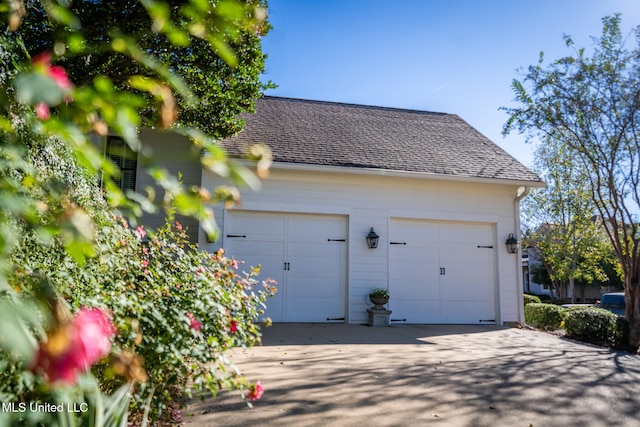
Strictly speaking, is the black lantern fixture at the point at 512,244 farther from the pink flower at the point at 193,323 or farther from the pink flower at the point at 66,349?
the pink flower at the point at 66,349

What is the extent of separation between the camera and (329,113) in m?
12.6

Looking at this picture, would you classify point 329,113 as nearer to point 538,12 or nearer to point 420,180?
point 420,180

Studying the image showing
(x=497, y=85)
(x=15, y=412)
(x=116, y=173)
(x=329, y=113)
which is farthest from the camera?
(x=329, y=113)

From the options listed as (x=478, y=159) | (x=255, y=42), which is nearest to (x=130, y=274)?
(x=255, y=42)

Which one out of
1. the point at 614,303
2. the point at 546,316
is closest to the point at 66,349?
the point at 546,316

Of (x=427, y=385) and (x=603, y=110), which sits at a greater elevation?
(x=603, y=110)

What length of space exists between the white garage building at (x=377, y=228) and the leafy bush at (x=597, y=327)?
1983 mm

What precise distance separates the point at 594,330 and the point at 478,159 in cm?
458

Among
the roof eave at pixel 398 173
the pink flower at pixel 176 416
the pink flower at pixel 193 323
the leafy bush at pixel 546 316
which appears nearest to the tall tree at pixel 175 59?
the roof eave at pixel 398 173

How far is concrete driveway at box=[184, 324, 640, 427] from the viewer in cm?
354

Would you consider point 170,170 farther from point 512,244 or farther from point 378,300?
point 512,244

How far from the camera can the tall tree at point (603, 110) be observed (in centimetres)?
815

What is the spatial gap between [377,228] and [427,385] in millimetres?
5613

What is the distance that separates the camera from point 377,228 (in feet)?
32.4
